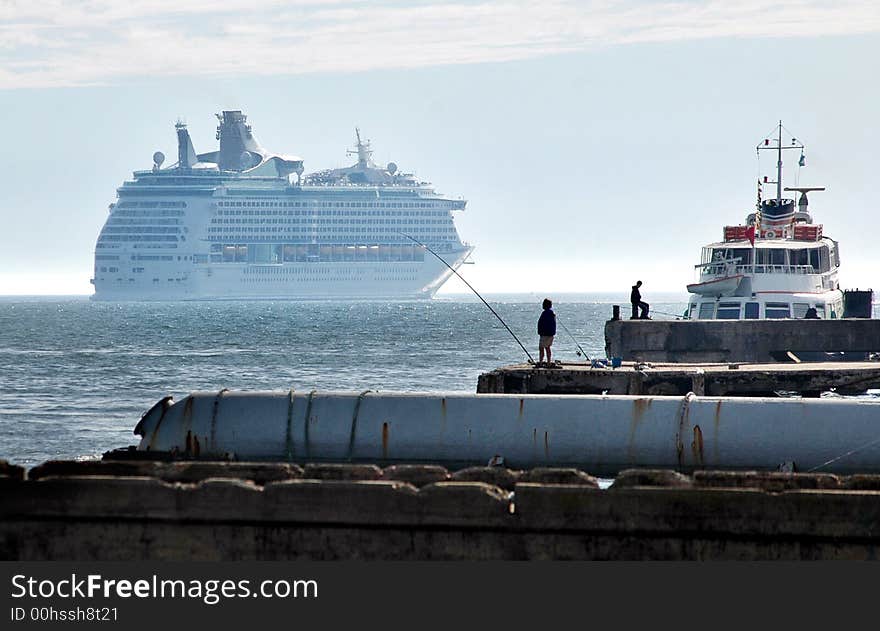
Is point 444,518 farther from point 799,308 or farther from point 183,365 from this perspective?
point 183,365

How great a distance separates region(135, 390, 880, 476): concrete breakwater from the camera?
13773 mm

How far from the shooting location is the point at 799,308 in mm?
44031

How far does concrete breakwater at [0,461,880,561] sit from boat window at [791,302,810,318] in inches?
1305

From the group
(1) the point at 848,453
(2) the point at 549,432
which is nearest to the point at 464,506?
(2) the point at 549,432

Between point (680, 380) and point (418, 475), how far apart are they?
35.1 ft

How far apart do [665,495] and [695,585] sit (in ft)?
2.59

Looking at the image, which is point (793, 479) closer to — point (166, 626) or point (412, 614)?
point (412, 614)

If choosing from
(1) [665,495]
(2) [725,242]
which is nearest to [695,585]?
(1) [665,495]

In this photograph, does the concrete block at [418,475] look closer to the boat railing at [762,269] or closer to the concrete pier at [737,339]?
the concrete pier at [737,339]

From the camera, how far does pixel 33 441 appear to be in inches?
1265

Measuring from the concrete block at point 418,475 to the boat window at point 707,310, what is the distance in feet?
111

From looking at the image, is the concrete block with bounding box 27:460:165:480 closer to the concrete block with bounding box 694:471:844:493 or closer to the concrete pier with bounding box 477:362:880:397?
the concrete block with bounding box 694:471:844:493

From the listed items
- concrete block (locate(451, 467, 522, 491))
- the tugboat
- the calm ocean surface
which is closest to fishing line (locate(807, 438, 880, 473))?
concrete block (locate(451, 467, 522, 491))

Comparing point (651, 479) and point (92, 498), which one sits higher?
point (651, 479)
